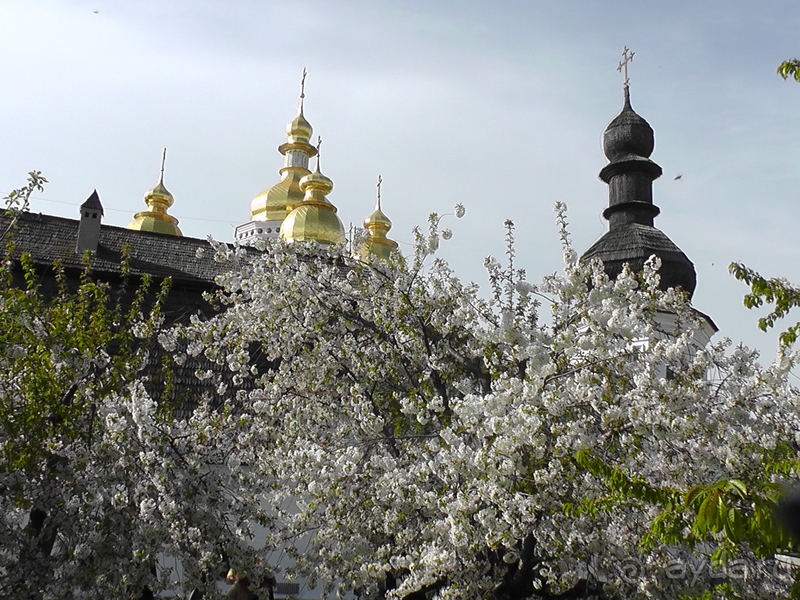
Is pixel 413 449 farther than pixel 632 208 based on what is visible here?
No

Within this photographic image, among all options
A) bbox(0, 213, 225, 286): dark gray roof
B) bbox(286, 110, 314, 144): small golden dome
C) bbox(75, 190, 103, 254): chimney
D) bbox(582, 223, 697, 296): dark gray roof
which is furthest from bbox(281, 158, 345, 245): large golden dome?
bbox(75, 190, 103, 254): chimney

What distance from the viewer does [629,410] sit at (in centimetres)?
677

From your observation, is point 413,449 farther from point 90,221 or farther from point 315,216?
point 315,216

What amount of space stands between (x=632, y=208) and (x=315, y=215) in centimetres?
1443

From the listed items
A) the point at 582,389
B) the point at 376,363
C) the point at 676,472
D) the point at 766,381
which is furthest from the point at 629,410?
the point at 376,363

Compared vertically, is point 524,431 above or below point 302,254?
below

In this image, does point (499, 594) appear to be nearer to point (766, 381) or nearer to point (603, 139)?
point (766, 381)

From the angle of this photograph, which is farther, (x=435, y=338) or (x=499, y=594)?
(x=435, y=338)

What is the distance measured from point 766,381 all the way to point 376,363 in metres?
3.74

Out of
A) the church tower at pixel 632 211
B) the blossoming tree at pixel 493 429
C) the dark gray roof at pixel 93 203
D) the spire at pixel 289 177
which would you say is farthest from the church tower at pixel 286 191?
the blossoming tree at pixel 493 429

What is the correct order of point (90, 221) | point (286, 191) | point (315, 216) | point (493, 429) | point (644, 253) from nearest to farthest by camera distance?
1. point (493, 429)
2. point (90, 221)
3. point (644, 253)
4. point (315, 216)
5. point (286, 191)

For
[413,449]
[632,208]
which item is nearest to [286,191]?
[632,208]

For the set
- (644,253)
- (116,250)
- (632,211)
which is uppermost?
(632,211)

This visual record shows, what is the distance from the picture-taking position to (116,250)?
16688 millimetres
